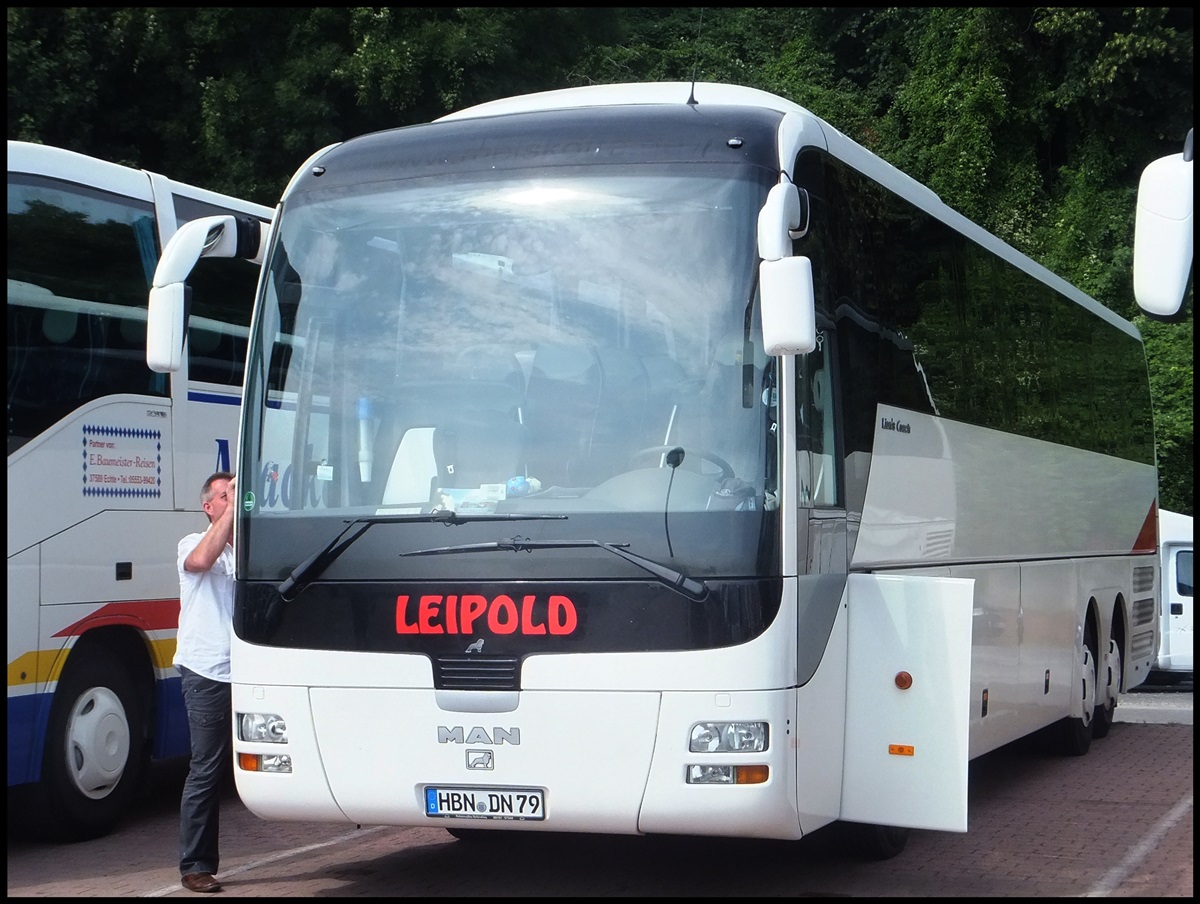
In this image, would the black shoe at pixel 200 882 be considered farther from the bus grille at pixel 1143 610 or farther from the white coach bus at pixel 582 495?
the bus grille at pixel 1143 610

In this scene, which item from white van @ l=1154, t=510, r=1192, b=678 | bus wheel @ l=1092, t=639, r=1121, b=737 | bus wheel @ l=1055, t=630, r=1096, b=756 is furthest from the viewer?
white van @ l=1154, t=510, r=1192, b=678

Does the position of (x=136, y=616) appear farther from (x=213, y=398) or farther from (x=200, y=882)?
(x=200, y=882)

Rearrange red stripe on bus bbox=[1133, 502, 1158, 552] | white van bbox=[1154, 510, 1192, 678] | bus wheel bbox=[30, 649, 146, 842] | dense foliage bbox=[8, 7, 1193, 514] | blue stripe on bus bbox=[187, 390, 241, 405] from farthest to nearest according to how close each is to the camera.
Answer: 1. dense foliage bbox=[8, 7, 1193, 514]
2. white van bbox=[1154, 510, 1192, 678]
3. red stripe on bus bbox=[1133, 502, 1158, 552]
4. blue stripe on bus bbox=[187, 390, 241, 405]
5. bus wheel bbox=[30, 649, 146, 842]

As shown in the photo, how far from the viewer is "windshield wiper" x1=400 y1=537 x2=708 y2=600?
6676 mm

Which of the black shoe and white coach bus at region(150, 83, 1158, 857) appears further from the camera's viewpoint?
the black shoe

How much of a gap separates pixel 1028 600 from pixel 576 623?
5.01 metres

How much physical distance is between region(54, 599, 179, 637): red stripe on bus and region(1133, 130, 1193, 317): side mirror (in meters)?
6.11

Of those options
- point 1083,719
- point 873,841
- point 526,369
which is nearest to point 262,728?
point 526,369

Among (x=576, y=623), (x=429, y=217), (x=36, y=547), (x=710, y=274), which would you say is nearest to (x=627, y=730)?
(x=576, y=623)

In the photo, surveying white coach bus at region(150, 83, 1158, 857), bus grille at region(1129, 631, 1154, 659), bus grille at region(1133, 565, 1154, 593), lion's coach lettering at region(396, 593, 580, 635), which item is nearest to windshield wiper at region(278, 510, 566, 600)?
white coach bus at region(150, 83, 1158, 857)

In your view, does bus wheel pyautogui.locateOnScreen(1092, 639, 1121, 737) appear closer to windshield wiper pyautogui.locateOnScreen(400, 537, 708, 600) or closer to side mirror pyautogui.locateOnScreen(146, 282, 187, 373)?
windshield wiper pyautogui.locateOnScreen(400, 537, 708, 600)

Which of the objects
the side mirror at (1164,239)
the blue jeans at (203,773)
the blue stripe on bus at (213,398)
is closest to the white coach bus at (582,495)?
the blue jeans at (203,773)

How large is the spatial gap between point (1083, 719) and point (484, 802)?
7.54 m

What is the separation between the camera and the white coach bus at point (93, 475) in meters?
8.91
